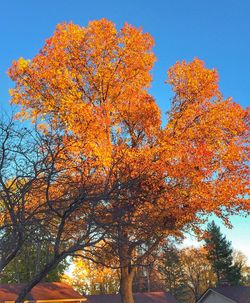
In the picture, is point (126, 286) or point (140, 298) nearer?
point (126, 286)

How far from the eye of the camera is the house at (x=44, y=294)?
97.0 feet

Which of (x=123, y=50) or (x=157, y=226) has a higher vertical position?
(x=123, y=50)

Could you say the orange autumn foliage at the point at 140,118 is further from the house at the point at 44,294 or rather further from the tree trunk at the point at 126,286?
the house at the point at 44,294

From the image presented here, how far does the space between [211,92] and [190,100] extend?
32.9 inches

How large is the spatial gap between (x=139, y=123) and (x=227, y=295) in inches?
1090

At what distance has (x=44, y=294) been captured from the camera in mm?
31828

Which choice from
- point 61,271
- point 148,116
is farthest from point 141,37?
point 61,271

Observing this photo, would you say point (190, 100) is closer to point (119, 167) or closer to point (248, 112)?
point (248, 112)

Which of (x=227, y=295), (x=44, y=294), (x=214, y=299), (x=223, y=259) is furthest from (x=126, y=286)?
(x=223, y=259)

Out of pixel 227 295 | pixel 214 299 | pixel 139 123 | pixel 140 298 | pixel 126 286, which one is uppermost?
pixel 139 123

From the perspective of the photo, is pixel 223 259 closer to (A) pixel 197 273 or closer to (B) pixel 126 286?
(A) pixel 197 273

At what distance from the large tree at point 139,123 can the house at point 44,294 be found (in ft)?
53.4

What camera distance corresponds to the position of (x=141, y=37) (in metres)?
16.7

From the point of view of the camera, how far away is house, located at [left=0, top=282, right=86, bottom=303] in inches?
1164
